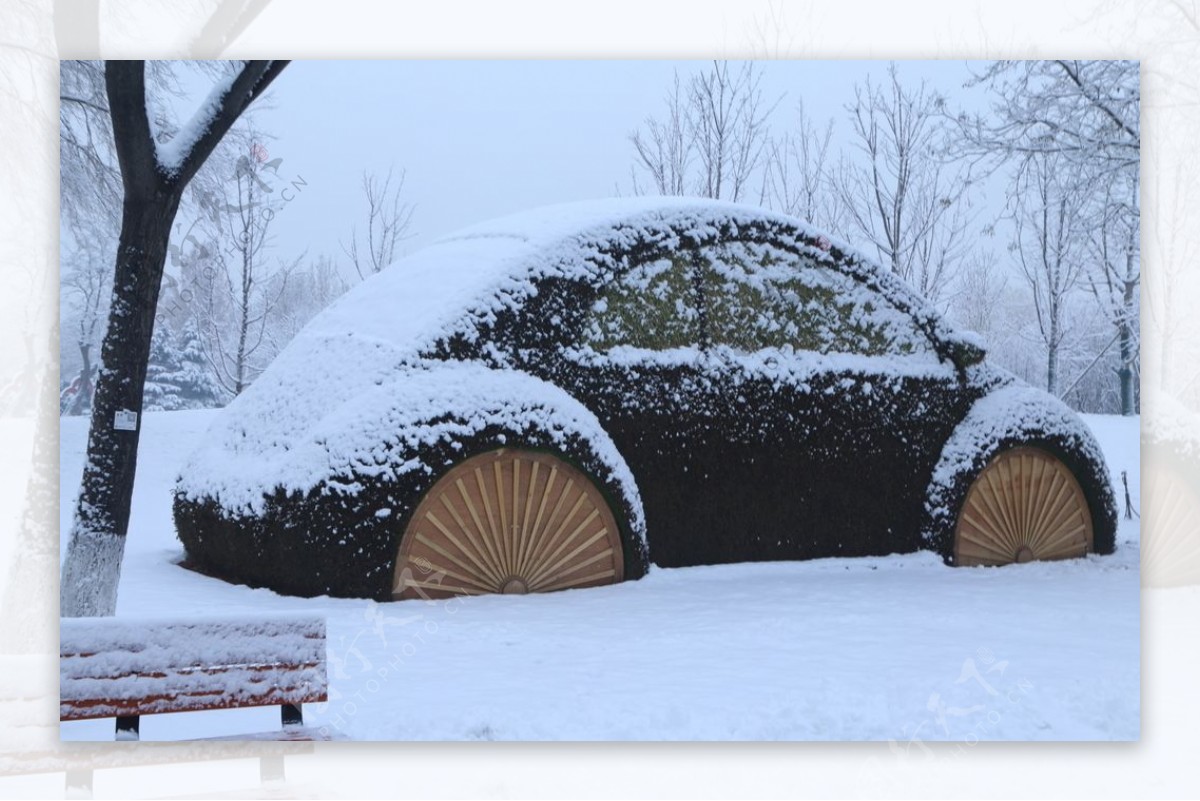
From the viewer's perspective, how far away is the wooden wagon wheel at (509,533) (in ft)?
16.3

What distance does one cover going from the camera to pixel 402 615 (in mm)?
4883

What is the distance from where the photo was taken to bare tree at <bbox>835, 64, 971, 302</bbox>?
5.27 m

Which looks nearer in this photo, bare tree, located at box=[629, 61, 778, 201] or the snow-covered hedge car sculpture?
the snow-covered hedge car sculpture

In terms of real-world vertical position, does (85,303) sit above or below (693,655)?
above

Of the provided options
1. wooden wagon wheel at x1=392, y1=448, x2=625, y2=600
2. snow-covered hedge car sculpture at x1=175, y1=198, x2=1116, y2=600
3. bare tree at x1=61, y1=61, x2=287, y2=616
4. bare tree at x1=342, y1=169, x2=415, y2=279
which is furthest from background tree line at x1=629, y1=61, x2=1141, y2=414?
bare tree at x1=61, y1=61, x2=287, y2=616

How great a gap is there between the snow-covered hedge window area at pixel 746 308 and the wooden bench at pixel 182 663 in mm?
1692

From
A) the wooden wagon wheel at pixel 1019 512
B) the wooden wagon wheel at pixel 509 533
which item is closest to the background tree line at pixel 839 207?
the wooden wagon wheel at pixel 1019 512

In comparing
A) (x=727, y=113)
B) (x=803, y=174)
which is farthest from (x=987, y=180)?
(x=727, y=113)

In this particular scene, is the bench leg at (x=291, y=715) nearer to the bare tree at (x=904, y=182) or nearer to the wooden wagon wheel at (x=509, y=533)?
the wooden wagon wheel at (x=509, y=533)

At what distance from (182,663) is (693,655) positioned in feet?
5.46

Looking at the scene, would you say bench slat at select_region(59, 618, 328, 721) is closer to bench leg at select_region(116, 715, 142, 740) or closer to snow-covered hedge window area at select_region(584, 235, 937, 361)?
bench leg at select_region(116, 715, 142, 740)

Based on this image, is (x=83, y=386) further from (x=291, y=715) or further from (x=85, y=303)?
(x=291, y=715)

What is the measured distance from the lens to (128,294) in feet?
16.5

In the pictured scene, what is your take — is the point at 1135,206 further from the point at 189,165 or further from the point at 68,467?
the point at 68,467
